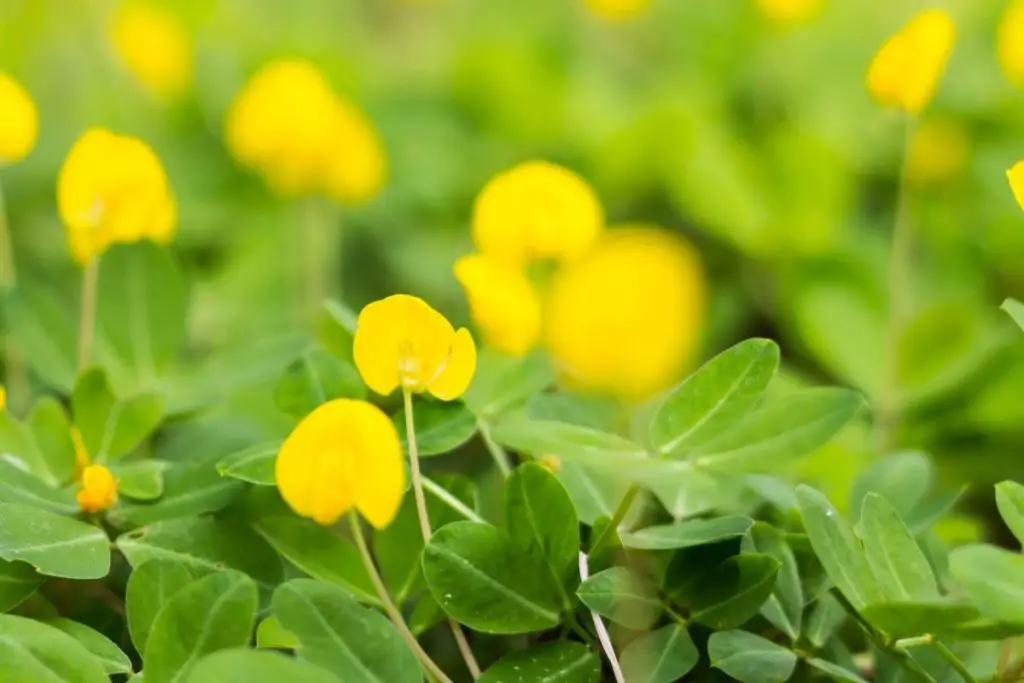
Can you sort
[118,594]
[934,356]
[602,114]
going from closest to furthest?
[118,594] < [934,356] < [602,114]

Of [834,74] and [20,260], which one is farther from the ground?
[834,74]

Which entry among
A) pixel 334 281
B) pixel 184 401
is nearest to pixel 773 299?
pixel 334 281

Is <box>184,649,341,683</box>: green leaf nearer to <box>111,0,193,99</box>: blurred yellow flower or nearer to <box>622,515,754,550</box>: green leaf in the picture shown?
<box>622,515,754,550</box>: green leaf

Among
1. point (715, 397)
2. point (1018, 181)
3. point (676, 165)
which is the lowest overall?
point (676, 165)

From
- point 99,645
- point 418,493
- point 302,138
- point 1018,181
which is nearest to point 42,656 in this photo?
point 99,645

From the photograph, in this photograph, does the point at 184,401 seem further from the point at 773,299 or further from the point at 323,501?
the point at 773,299

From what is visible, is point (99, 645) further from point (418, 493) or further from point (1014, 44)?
point (1014, 44)
